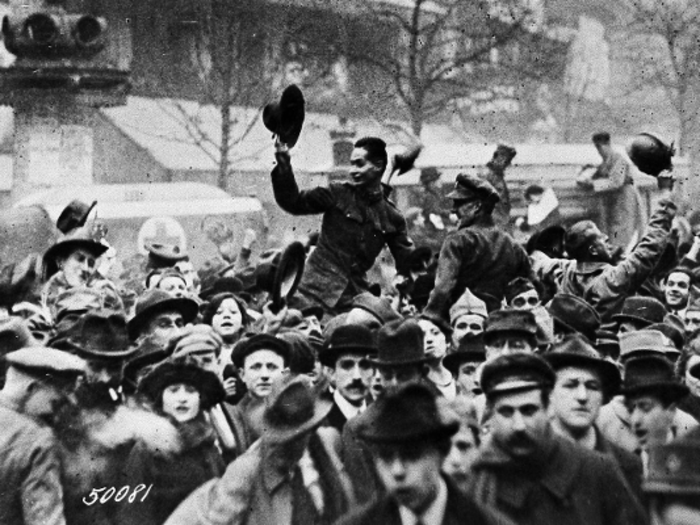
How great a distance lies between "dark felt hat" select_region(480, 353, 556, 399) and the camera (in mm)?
4711

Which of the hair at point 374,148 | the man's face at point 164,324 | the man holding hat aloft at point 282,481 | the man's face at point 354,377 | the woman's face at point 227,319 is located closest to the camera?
the man holding hat aloft at point 282,481

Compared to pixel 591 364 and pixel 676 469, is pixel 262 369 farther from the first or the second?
pixel 676 469

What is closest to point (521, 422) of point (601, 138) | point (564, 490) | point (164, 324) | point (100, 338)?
point (564, 490)

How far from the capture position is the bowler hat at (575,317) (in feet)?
19.6

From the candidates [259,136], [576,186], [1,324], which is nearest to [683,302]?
[576,186]

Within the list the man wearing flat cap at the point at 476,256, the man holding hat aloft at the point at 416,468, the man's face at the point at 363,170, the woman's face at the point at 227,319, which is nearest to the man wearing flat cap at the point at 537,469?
the man holding hat aloft at the point at 416,468

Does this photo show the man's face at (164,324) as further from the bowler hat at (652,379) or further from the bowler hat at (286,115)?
the bowler hat at (652,379)

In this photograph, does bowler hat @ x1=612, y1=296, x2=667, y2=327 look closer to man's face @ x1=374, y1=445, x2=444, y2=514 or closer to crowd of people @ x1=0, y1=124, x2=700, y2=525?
crowd of people @ x1=0, y1=124, x2=700, y2=525

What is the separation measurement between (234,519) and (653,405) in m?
1.75

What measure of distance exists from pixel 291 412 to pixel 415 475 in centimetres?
65

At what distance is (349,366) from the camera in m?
5.45

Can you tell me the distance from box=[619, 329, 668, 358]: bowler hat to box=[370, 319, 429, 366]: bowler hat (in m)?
1.07

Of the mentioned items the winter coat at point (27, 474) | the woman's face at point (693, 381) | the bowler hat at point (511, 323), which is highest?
the bowler hat at point (511, 323)

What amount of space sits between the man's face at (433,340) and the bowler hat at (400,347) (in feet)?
2.78
